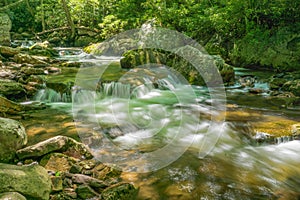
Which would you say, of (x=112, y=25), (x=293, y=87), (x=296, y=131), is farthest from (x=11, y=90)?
(x=112, y=25)

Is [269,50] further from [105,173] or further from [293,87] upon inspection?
[105,173]

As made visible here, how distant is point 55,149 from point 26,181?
1170mm

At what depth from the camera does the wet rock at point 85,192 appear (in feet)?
9.62

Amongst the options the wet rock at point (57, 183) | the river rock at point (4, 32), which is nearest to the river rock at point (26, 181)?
the wet rock at point (57, 183)

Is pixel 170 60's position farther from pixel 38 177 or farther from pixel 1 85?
pixel 38 177

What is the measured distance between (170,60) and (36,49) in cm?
859

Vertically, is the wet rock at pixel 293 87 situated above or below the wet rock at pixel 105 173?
above

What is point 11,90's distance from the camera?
23.4 feet

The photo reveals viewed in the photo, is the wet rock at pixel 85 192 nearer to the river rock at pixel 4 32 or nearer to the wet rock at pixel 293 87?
the wet rock at pixel 293 87

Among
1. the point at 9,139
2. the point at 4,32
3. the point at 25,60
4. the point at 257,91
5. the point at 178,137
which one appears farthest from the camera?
the point at 4,32

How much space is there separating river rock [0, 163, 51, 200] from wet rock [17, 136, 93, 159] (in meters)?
0.79

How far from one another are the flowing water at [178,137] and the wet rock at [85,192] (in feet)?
1.96

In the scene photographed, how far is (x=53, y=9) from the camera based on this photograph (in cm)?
2477

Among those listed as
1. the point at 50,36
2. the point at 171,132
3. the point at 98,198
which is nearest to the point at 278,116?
the point at 171,132
